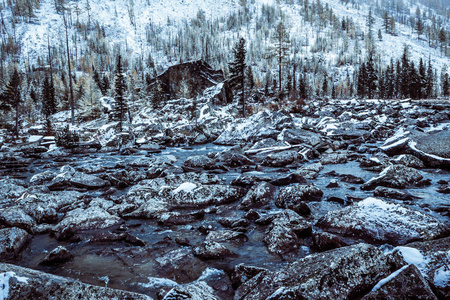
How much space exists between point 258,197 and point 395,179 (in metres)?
4.94

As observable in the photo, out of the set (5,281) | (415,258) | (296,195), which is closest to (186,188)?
(296,195)

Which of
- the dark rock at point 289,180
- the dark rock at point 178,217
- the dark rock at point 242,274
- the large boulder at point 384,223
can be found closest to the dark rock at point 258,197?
the dark rock at point 289,180

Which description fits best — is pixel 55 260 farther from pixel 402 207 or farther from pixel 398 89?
pixel 398 89

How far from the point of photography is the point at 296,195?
7957 millimetres

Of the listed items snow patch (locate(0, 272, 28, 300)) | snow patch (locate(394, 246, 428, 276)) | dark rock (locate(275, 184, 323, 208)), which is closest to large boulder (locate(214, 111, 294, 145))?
dark rock (locate(275, 184, 323, 208))

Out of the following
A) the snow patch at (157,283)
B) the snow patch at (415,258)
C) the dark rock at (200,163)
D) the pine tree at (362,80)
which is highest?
the pine tree at (362,80)

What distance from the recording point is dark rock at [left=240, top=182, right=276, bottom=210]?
313 inches

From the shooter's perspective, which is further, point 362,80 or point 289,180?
point 362,80

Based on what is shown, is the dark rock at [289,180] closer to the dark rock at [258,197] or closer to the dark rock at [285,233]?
the dark rock at [258,197]

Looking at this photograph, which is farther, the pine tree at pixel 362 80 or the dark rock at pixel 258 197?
the pine tree at pixel 362 80

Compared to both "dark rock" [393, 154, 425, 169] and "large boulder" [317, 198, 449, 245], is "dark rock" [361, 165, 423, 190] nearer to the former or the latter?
"dark rock" [393, 154, 425, 169]

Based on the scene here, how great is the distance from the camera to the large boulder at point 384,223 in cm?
514

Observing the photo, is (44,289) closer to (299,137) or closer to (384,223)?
(384,223)

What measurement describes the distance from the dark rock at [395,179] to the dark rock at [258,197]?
338 centimetres
